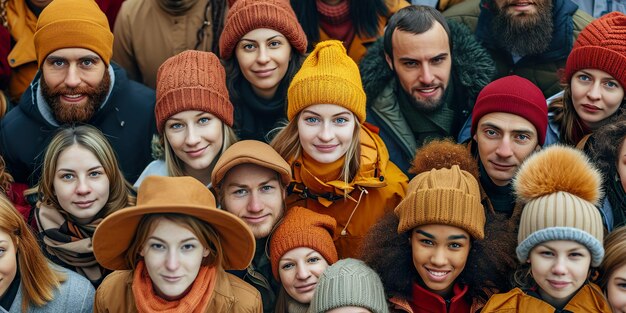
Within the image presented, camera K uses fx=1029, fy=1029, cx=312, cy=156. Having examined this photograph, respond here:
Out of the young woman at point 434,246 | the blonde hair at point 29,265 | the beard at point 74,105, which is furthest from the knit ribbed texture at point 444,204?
the beard at point 74,105

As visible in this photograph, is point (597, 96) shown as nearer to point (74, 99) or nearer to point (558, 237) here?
point (558, 237)

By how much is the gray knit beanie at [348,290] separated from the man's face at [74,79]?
239cm

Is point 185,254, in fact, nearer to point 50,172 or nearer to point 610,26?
point 50,172

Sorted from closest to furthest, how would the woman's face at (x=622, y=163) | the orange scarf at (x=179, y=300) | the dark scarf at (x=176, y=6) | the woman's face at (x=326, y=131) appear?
the orange scarf at (x=179, y=300), the woman's face at (x=622, y=163), the woman's face at (x=326, y=131), the dark scarf at (x=176, y=6)

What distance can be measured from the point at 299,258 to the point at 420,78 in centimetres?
175

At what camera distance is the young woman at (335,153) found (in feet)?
21.8

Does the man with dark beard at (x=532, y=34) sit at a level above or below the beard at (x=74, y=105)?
above

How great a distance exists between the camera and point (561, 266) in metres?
5.62

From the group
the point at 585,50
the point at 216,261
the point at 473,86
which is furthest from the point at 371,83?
the point at 216,261

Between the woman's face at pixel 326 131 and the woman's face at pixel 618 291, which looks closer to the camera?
the woman's face at pixel 618 291

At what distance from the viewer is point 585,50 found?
6.82m

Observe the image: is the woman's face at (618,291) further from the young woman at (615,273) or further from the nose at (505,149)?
the nose at (505,149)

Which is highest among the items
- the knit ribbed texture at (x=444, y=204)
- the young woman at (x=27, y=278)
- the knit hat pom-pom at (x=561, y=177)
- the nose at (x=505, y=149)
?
the nose at (x=505, y=149)

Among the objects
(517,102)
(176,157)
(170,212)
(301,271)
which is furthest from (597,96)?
(170,212)
